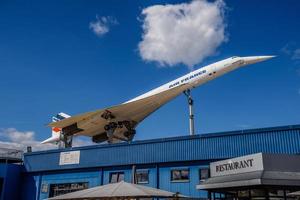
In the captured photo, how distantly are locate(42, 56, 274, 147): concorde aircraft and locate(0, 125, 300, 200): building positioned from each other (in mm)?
10696

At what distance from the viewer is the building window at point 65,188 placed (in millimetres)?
32594

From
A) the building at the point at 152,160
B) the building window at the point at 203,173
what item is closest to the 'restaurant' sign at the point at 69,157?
the building at the point at 152,160

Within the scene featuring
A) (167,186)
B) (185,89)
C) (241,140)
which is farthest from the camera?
(185,89)

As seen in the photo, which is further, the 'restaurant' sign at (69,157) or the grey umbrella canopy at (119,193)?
the 'restaurant' sign at (69,157)

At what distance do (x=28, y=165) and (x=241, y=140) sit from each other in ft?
71.5

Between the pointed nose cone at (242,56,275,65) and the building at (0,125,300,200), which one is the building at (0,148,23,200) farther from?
the pointed nose cone at (242,56,275,65)

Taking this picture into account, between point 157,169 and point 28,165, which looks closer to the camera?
point 157,169

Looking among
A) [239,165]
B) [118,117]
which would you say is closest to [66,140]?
[118,117]

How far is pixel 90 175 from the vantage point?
3228 centimetres

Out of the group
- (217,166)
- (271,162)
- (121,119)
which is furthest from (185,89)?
(271,162)

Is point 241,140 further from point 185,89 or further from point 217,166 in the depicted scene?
point 185,89

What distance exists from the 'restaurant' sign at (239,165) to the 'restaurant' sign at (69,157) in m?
17.4

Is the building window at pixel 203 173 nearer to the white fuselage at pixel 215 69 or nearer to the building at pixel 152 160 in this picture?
the building at pixel 152 160

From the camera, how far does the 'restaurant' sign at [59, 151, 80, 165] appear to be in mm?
33406
